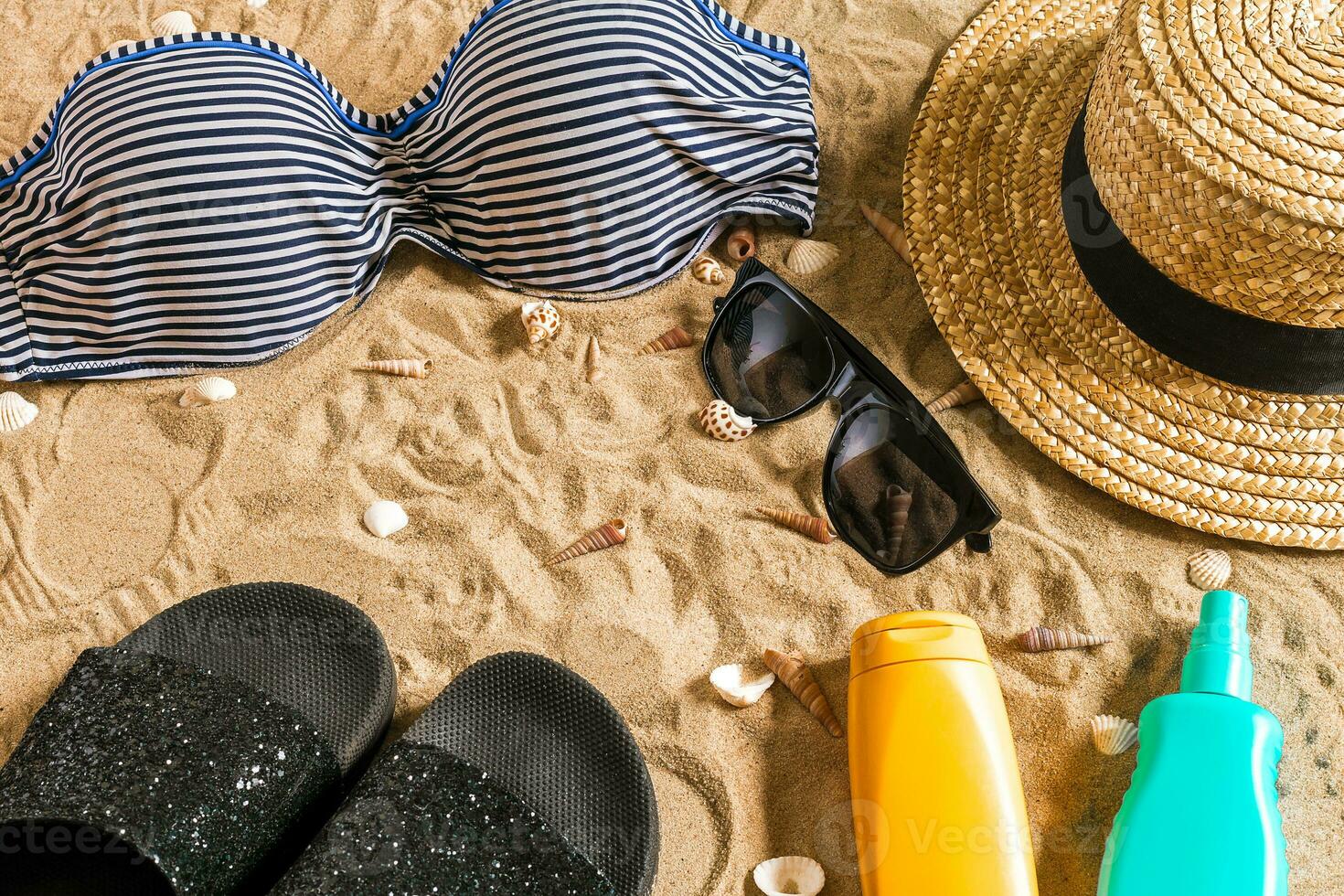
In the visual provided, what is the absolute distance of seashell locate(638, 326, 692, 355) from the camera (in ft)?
4.16

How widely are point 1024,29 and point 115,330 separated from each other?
1.26m

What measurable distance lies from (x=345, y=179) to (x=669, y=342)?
46cm

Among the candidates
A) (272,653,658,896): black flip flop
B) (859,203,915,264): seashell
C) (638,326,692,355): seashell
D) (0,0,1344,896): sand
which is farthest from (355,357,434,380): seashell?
(859,203,915,264): seashell

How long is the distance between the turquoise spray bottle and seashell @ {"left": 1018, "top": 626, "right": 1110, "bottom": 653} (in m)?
0.11

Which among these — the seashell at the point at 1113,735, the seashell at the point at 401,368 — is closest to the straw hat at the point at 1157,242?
the seashell at the point at 1113,735

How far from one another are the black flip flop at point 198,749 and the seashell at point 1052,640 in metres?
0.69

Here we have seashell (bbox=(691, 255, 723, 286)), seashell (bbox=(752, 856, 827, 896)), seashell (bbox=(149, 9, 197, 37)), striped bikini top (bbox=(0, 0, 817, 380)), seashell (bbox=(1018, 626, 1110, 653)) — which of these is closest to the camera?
seashell (bbox=(752, 856, 827, 896))

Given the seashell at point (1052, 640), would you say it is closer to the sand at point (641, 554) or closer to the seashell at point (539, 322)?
the sand at point (641, 554)

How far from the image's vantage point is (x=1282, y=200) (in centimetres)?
89

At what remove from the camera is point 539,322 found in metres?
1.25

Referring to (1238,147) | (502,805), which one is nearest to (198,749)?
(502,805)

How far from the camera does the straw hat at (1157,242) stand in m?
0.91

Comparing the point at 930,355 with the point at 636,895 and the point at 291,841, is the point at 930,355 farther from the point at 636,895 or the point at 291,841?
the point at 291,841

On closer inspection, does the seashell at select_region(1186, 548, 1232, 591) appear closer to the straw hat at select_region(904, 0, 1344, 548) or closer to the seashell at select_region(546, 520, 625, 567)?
the straw hat at select_region(904, 0, 1344, 548)
